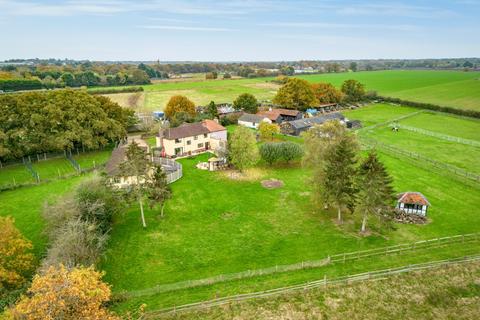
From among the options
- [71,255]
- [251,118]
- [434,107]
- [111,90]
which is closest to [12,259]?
[71,255]

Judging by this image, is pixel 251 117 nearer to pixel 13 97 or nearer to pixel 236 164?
pixel 236 164

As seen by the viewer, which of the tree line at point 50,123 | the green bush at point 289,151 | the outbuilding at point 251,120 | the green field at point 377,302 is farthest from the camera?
the outbuilding at point 251,120

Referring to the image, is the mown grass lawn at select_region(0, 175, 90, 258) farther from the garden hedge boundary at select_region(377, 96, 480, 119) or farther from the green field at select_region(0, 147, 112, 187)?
the garden hedge boundary at select_region(377, 96, 480, 119)

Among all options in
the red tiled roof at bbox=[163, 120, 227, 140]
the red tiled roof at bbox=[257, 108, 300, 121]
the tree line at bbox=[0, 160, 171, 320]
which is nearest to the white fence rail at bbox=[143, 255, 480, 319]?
the tree line at bbox=[0, 160, 171, 320]

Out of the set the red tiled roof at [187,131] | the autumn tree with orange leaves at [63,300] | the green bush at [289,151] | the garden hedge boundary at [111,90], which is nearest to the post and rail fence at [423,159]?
the green bush at [289,151]

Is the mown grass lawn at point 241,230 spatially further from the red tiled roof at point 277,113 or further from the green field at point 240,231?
the red tiled roof at point 277,113

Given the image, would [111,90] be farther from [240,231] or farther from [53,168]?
[240,231]
